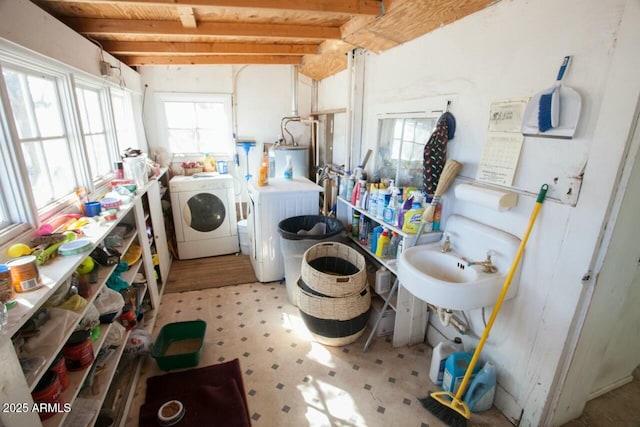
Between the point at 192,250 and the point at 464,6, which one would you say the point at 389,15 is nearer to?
the point at 464,6

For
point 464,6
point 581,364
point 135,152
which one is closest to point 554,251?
point 581,364

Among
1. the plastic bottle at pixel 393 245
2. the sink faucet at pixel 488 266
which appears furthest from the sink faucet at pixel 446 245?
the plastic bottle at pixel 393 245

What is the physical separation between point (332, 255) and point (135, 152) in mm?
2120

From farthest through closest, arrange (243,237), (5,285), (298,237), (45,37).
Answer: (243,237) → (298,237) → (45,37) → (5,285)

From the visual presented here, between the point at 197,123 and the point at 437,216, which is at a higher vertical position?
the point at 197,123

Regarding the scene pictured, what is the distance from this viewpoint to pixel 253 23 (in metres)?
2.33

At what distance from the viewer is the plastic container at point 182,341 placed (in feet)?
6.56

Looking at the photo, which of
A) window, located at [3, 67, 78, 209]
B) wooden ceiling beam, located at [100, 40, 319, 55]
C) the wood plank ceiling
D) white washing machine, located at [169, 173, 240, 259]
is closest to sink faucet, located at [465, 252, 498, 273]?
the wood plank ceiling

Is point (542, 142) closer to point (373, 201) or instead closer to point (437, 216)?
point (437, 216)

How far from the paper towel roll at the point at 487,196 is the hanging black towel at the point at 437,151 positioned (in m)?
0.22

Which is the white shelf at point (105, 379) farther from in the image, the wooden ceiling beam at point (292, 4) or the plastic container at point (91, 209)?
the wooden ceiling beam at point (292, 4)

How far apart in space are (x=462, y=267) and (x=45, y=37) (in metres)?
2.58

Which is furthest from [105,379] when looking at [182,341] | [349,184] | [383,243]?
[349,184]

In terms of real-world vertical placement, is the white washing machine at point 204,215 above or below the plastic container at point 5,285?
below
